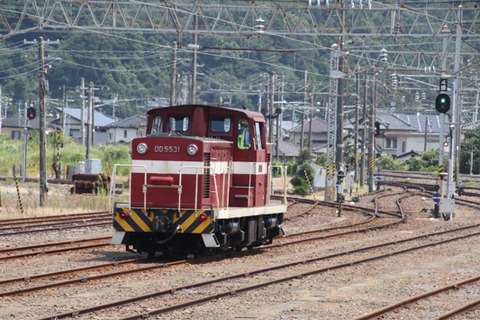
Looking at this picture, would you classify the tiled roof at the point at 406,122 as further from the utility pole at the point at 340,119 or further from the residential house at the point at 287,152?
the utility pole at the point at 340,119

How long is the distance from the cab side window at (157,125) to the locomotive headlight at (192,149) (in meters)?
1.11

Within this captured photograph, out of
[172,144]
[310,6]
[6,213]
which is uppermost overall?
[310,6]

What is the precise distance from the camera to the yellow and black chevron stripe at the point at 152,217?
1345cm

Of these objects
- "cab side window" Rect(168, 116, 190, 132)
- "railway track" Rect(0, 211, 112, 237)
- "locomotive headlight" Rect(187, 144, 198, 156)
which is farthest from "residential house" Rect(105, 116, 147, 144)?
"locomotive headlight" Rect(187, 144, 198, 156)

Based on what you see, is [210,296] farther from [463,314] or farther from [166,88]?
[166,88]

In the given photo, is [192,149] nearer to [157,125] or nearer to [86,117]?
[157,125]

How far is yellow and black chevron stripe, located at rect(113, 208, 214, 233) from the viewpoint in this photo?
13.5 m

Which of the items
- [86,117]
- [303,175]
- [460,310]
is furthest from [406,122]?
[460,310]

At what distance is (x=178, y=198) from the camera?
13.8m

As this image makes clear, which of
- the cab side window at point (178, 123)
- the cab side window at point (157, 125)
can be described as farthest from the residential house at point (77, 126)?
the cab side window at point (178, 123)

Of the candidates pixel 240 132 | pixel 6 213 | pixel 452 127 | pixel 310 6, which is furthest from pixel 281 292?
pixel 452 127

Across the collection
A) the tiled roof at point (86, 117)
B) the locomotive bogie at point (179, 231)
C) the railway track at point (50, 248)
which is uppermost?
the tiled roof at point (86, 117)

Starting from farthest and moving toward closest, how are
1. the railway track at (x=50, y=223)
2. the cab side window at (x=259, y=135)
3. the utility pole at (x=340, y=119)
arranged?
1. the utility pole at (x=340, y=119)
2. the railway track at (x=50, y=223)
3. the cab side window at (x=259, y=135)

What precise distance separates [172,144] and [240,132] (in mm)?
1655
